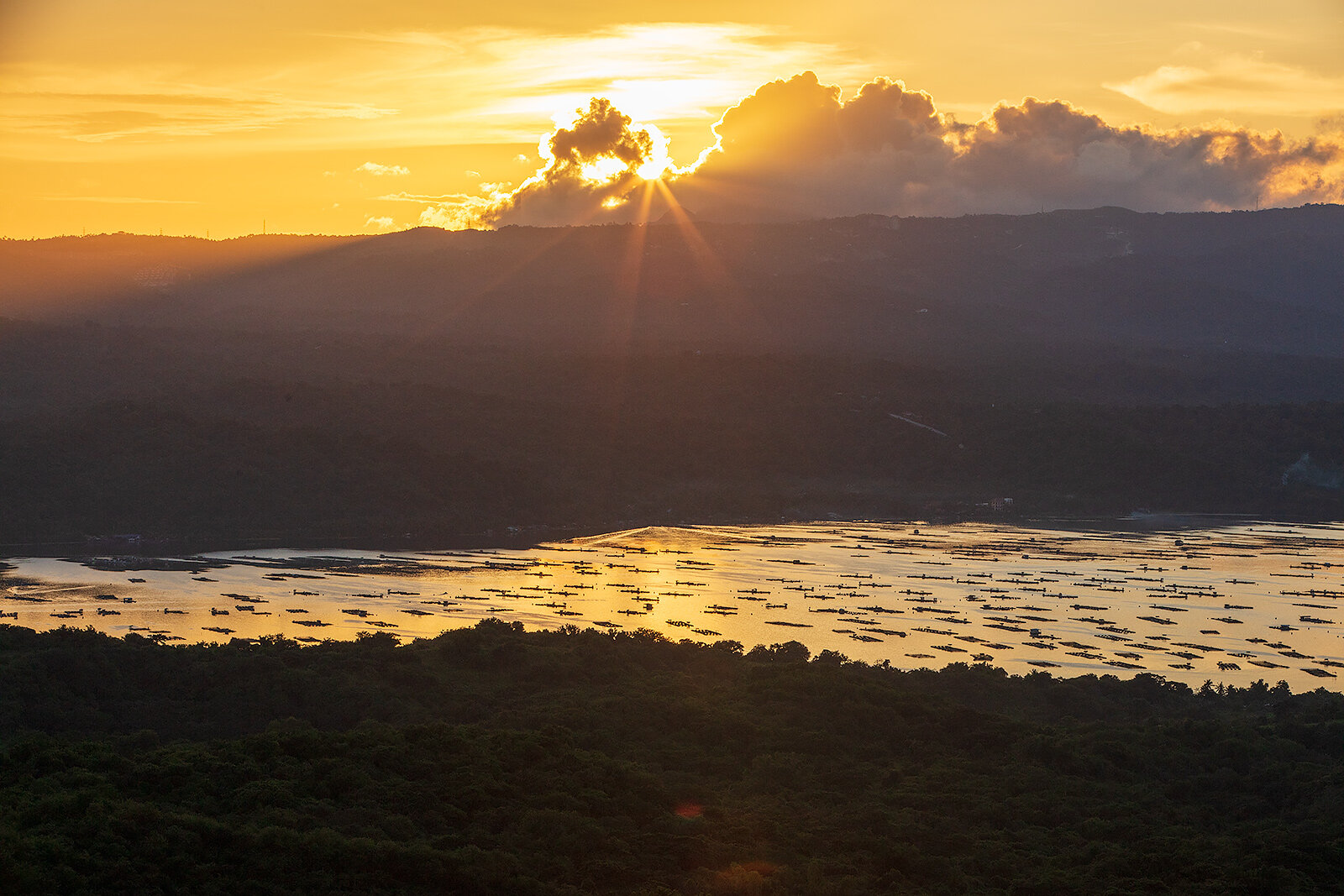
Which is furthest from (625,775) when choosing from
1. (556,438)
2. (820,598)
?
(556,438)

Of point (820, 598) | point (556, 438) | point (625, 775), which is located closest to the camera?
point (625, 775)

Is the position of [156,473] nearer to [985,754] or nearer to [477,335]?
[985,754]

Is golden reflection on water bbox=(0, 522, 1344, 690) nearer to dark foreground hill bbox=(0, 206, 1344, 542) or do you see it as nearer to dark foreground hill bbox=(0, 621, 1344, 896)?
dark foreground hill bbox=(0, 621, 1344, 896)

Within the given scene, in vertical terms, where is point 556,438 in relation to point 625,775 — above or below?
above

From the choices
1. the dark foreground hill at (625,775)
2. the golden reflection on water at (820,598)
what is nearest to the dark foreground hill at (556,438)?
the golden reflection on water at (820,598)

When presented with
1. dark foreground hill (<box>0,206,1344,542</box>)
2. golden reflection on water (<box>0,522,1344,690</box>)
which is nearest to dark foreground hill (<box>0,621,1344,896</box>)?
golden reflection on water (<box>0,522,1344,690</box>)

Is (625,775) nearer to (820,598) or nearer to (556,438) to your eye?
(820,598)

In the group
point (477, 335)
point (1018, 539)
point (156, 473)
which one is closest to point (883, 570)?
point (1018, 539)
